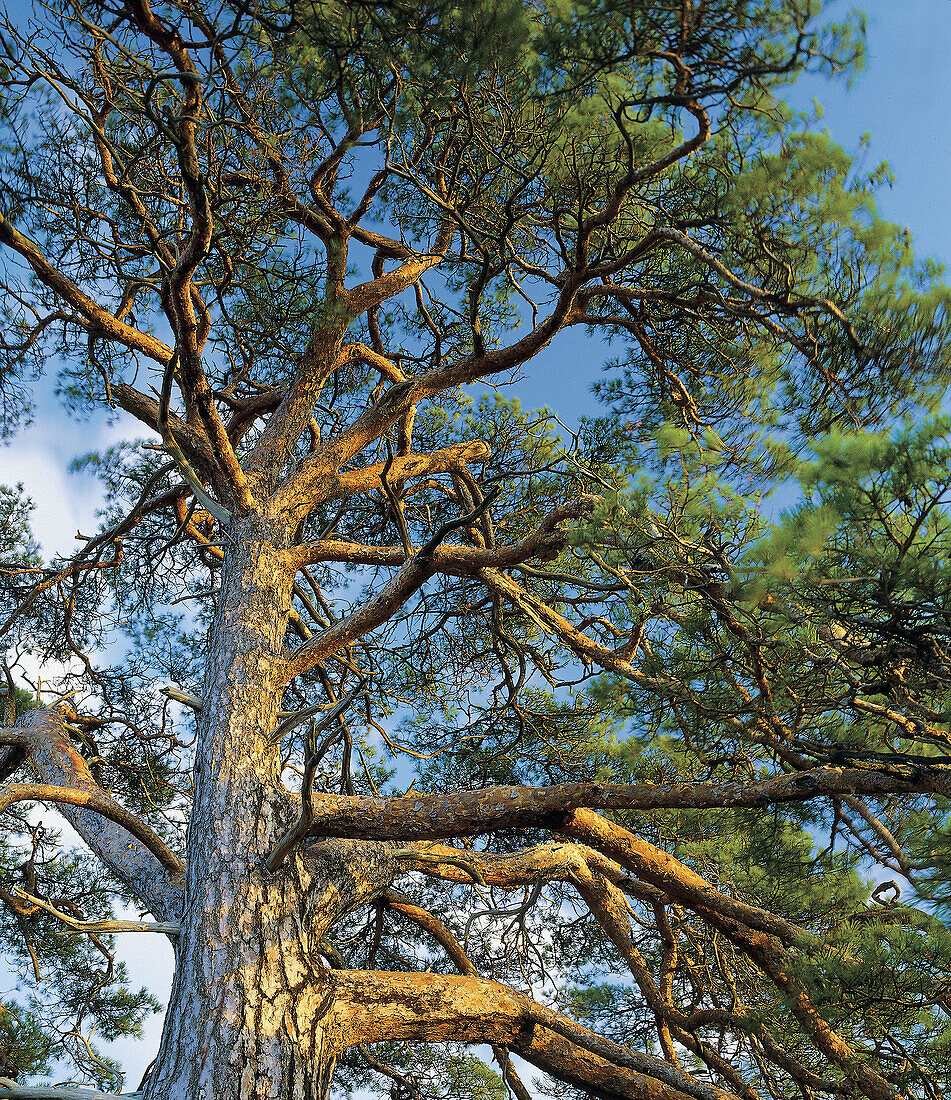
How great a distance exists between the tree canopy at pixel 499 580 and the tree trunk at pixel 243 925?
0.05ft

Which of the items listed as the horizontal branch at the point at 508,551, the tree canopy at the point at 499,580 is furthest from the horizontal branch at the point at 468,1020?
the horizontal branch at the point at 508,551

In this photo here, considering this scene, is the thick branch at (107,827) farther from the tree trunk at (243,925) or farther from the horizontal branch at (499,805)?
the horizontal branch at (499,805)

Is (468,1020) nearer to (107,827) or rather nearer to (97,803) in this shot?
(97,803)

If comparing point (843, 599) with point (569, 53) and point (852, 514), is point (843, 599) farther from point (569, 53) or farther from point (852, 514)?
point (569, 53)

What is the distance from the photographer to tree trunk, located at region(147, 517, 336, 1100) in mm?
2301

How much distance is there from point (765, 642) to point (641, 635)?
698mm

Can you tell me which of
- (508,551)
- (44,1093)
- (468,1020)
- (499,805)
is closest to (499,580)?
(508,551)

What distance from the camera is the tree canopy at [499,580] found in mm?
2305

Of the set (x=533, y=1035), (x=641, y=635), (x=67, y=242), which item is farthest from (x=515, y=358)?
(x=533, y=1035)

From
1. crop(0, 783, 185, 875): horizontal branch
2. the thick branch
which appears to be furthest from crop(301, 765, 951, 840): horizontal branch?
crop(0, 783, 185, 875): horizontal branch

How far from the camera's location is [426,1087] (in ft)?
14.2

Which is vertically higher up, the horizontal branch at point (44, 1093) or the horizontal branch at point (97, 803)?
the horizontal branch at point (97, 803)

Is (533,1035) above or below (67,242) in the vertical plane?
below

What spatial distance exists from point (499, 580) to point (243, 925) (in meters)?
1.81
